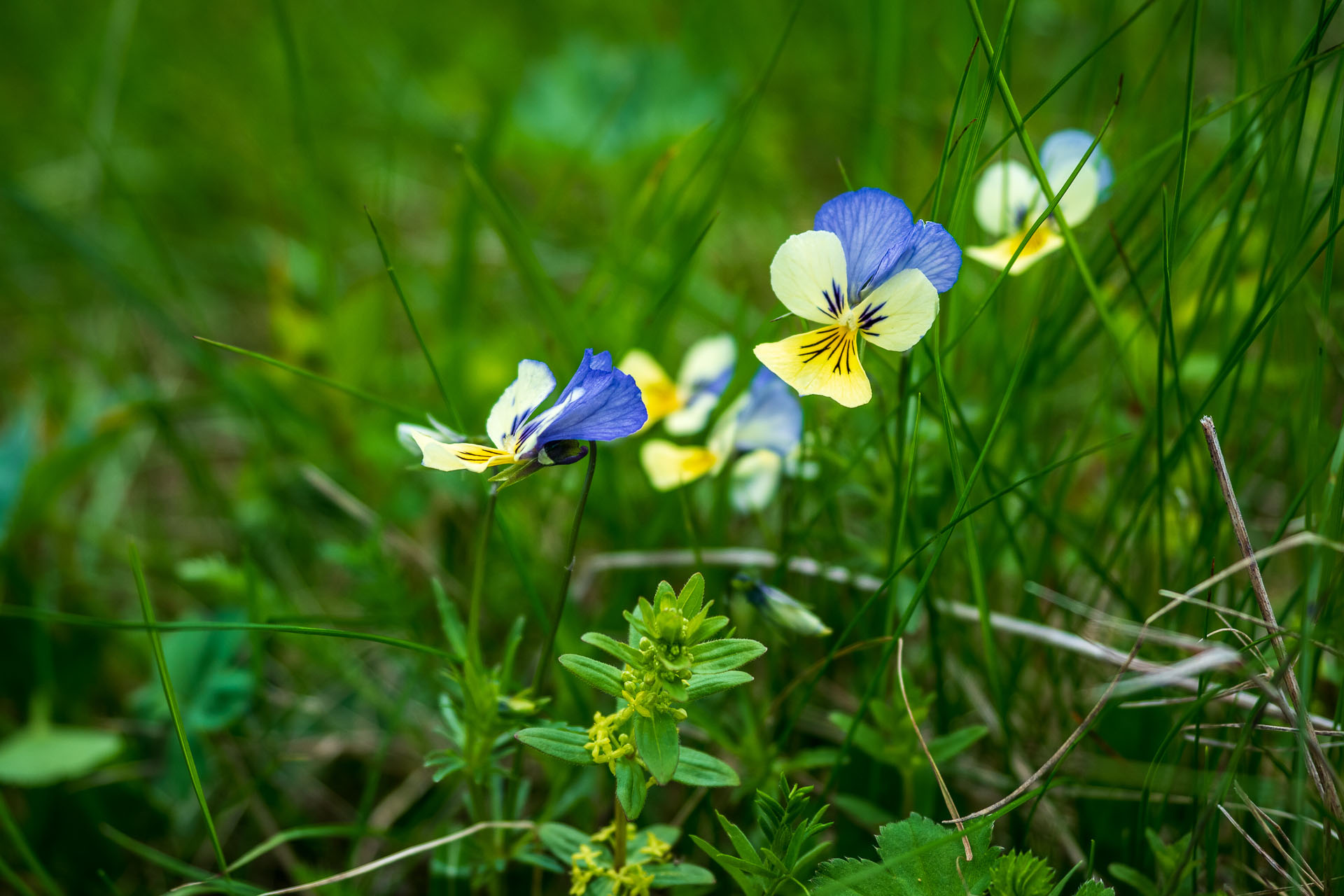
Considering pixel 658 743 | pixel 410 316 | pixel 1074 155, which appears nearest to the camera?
pixel 658 743

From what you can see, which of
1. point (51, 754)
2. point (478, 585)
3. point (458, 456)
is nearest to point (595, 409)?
point (458, 456)

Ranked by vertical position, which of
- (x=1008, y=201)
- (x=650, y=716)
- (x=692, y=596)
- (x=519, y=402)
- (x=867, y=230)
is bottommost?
(x=650, y=716)

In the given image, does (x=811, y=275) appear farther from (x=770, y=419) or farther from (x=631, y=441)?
(x=631, y=441)

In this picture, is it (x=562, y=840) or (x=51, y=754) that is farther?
(x=51, y=754)

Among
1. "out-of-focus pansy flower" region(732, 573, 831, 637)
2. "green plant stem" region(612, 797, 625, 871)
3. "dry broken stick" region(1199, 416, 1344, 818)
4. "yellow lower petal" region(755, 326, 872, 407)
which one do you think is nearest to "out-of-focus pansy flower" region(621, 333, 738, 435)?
"out-of-focus pansy flower" region(732, 573, 831, 637)

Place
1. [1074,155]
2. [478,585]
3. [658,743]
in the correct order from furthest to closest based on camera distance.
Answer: [1074,155], [478,585], [658,743]

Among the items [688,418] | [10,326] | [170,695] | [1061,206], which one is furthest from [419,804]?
[10,326]
